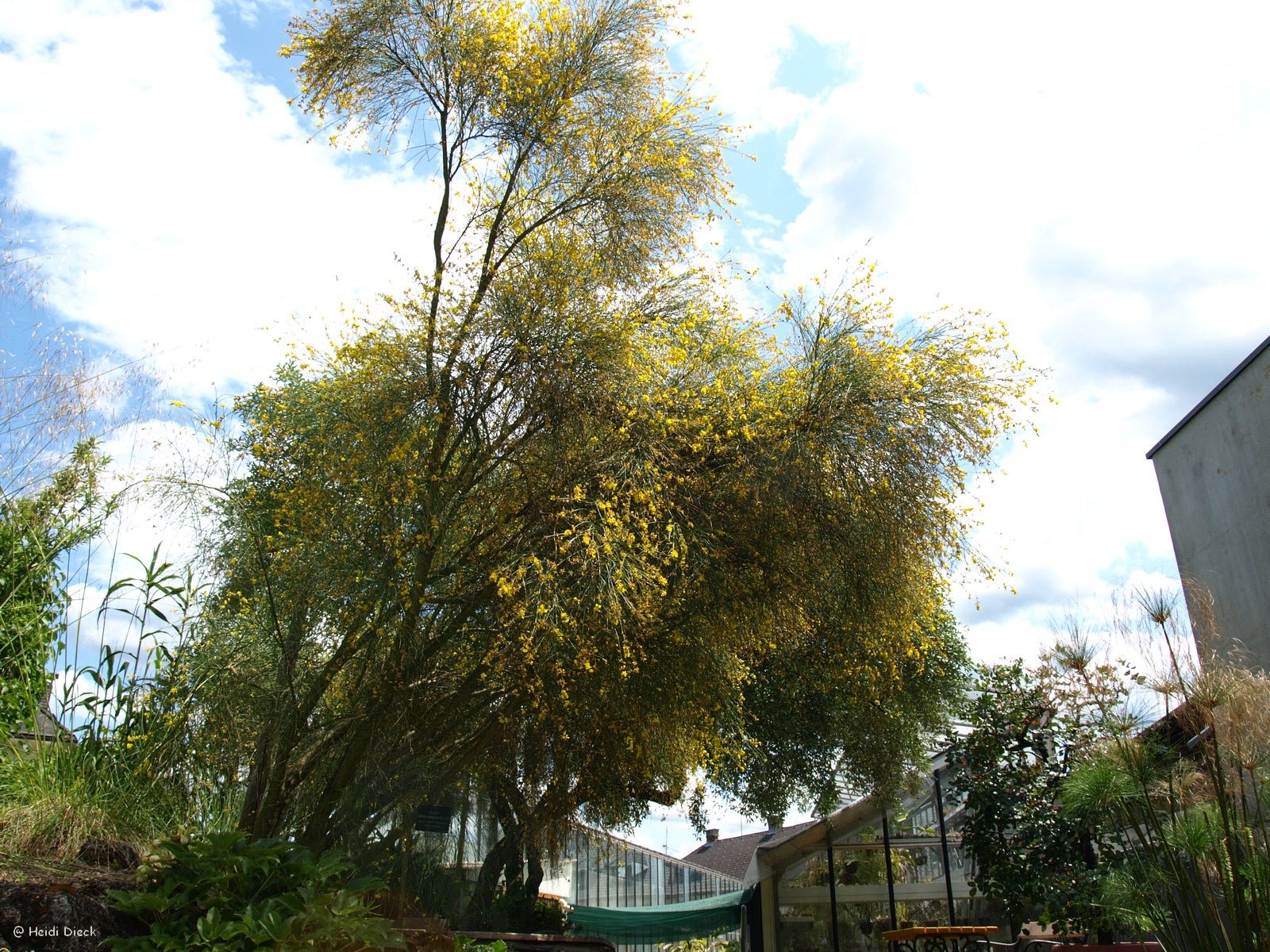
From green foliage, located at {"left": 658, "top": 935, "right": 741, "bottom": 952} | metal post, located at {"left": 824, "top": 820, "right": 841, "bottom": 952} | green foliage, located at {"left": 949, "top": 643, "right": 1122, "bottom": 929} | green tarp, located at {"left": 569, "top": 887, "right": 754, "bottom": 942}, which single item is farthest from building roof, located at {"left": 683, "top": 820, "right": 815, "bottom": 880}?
green foliage, located at {"left": 949, "top": 643, "right": 1122, "bottom": 929}

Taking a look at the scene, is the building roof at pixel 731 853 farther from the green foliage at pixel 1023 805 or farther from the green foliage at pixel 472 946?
the green foliage at pixel 472 946

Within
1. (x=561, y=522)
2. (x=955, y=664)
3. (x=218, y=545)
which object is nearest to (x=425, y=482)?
(x=561, y=522)

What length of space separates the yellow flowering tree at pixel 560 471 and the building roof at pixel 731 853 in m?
23.0

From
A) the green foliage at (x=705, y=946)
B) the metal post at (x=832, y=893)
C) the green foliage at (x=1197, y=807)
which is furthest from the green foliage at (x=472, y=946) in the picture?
the green foliage at (x=705, y=946)

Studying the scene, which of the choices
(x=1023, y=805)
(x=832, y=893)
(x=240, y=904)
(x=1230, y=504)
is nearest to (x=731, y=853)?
(x=832, y=893)

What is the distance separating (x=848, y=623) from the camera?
7.14 meters

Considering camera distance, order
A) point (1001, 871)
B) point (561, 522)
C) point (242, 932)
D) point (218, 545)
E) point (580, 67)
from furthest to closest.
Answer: point (1001, 871), point (218, 545), point (580, 67), point (561, 522), point (242, 932)

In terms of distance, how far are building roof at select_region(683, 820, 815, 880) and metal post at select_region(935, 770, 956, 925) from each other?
15.4m

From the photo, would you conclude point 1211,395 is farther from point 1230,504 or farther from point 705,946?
point 705,946

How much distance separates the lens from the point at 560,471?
6.80 meters

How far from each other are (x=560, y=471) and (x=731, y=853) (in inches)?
1204

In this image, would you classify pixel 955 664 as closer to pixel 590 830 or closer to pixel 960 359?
pixel 590 830

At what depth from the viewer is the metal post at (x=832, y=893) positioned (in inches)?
543

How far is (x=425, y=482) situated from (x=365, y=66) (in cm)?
358
